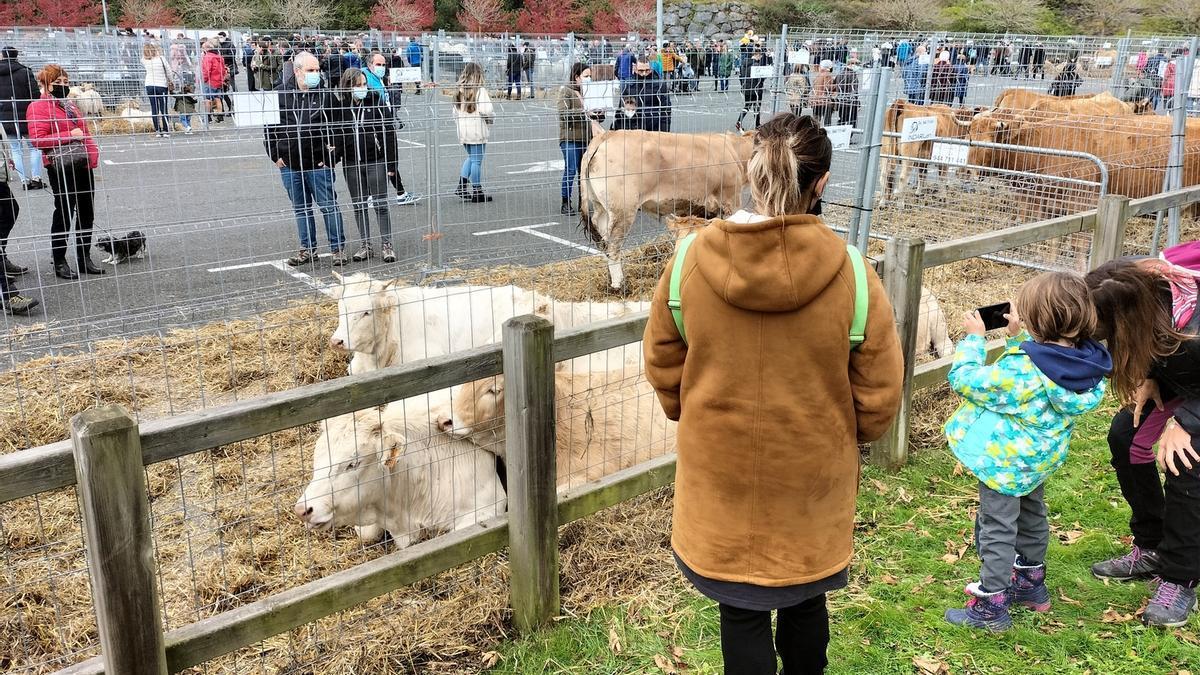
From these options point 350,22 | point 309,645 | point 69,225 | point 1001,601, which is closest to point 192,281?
point 69,225

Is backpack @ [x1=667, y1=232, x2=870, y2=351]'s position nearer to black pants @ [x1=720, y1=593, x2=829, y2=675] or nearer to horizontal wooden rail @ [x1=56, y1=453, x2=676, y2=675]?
black pants @ [x1=720, y1=593, x2=829, y2=675]

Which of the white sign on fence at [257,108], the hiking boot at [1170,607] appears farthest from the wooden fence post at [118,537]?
the white sign on fence at [257,108]

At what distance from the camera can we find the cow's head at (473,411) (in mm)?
3947

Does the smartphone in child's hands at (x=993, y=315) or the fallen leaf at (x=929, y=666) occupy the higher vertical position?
the smartphone in child's hands at (x=993, y=315)

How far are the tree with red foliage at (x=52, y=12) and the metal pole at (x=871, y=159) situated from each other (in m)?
42.4

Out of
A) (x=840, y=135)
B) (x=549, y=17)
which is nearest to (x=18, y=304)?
(x=840, y=135)

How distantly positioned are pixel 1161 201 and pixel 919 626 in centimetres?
397

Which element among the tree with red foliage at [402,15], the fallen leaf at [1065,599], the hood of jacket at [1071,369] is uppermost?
the tree with red foliage at [402,15]

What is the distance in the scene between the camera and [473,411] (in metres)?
3.97

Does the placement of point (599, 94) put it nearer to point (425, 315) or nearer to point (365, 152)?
point (365, 152)

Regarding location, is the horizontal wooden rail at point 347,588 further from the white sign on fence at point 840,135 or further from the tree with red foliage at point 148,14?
the tree with red foliage at point 148,14

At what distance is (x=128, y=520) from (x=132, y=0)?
145ft

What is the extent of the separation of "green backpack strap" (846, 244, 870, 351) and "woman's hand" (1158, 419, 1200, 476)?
1898mm

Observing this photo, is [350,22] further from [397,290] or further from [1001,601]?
[1001,601]
